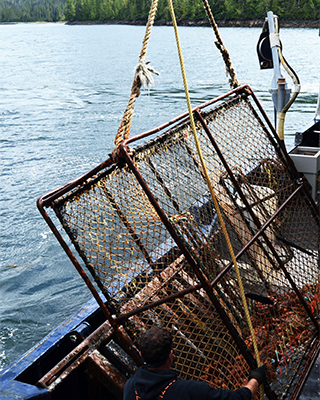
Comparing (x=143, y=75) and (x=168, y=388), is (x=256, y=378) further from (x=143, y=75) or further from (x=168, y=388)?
(x=143, y=75)

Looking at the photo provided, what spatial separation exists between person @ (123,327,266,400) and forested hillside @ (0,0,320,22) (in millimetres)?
71742

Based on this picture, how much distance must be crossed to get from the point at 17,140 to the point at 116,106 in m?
6.80

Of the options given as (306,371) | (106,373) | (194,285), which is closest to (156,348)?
(194,285)

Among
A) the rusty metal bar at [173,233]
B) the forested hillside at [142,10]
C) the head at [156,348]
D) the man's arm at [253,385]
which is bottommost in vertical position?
the man's arm at [253,385]

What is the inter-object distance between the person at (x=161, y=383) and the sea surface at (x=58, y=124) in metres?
2.69

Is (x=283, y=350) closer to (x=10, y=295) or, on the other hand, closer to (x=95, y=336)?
(x=95, y=336)

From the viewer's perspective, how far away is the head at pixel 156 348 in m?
2.23

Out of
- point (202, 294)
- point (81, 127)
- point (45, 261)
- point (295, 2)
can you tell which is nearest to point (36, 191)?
point (45, 261)

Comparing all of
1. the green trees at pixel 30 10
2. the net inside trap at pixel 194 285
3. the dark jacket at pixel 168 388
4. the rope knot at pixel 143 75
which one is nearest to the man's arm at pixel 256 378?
the net inside trap at pixel 194 285

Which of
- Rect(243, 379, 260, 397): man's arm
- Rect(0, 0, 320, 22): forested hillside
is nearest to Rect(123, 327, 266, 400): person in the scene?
Rect(243, 379, 260, 397): man's arm

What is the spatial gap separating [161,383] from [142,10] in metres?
101

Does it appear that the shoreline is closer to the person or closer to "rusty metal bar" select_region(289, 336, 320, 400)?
"rusty metal bar" select_region(289, 336, 320, 400)

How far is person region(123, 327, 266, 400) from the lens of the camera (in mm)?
2148

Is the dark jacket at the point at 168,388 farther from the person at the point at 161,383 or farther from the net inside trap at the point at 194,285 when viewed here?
the net inside trap at the point at 194,285
